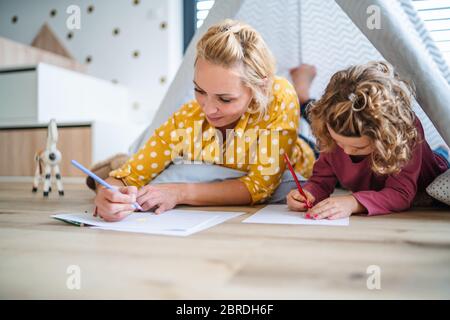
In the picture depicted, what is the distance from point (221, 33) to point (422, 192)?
64 cm

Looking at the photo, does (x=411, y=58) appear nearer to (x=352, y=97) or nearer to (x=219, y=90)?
(x=352, y=97)

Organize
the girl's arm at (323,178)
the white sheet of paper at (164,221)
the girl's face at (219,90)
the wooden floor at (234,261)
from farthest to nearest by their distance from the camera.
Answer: the girl's arm at (323,178) < the girl's face at (219,90) < the white sheet of paper at (164,221) < the wooden floor at (234,261)

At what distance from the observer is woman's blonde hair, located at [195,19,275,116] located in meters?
0.90

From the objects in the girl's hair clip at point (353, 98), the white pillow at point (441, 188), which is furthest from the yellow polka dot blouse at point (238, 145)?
the white pillow at point (441, 188)

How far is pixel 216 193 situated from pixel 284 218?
0.23 meters

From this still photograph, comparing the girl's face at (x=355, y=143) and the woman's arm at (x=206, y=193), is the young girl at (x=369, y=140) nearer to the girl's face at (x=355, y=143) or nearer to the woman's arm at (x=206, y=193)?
the girl's face at (x=355, y=143)

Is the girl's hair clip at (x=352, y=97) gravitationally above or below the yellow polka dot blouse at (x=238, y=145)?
above

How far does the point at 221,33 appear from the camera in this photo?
928 millimetres

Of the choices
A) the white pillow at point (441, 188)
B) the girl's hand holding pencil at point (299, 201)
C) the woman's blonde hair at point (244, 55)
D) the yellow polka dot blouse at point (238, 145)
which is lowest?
the girl's hand holding pencil at point (299, 201)

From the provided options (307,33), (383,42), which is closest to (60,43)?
(307,33)

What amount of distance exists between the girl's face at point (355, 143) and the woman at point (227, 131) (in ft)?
0.65

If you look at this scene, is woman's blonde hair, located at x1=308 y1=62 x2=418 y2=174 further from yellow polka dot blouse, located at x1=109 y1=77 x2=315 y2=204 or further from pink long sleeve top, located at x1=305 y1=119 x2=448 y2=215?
yellow polka dot blouse, located at x1=109 y1=77 x2=315 y2=204

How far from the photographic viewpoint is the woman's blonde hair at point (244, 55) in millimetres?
898
